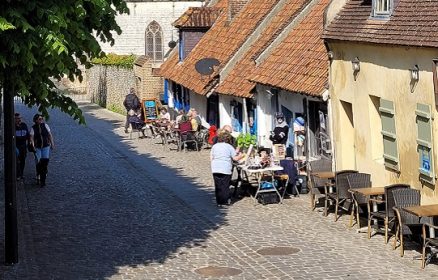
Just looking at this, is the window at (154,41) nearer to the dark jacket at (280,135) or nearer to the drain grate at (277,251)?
the dark jacket at (280,135)

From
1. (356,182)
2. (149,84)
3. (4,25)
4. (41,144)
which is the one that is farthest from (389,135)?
(149,84)

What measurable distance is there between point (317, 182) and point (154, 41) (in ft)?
162

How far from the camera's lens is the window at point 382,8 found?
16453 mm

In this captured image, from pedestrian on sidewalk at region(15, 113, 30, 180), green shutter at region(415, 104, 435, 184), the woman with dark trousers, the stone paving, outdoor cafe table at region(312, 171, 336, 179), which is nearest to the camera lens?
the stone paving

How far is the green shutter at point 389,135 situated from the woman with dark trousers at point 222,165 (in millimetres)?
3576

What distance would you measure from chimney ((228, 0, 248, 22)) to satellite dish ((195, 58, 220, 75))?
3429 mm

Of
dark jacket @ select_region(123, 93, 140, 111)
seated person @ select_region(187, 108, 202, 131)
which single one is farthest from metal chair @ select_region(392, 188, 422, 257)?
dark jacket @ select_region(123, 93, 140, 111)

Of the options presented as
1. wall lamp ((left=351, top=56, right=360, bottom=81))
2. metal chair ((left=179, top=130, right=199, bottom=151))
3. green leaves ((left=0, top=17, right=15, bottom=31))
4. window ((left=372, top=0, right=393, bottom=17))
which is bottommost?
metal chair ((left=179, top=130, right=199, bottom=151))

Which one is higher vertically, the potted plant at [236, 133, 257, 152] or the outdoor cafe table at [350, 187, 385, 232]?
the potted plant at [236, 133, 257, 152]

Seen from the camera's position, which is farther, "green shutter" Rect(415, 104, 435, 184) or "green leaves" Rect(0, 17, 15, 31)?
"green shutter" Rect(415, 104, 435, 184)

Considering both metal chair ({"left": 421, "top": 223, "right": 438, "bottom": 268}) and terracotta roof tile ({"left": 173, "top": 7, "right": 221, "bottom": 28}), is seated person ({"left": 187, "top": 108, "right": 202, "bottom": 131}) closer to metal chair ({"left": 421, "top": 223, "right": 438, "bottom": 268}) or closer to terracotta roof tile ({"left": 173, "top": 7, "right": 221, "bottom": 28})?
terracotta roof tile ({"left": 173, "top": 7, "right": 221, "bottom": 28})

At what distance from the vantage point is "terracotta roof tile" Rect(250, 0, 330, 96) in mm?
20641

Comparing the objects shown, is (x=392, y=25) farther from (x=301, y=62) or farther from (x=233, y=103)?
(x=233, y=103)

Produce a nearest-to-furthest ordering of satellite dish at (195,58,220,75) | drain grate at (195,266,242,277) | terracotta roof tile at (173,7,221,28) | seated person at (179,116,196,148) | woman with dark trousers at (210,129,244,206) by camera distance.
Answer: drain grate at (195,266,242,277), woman with dark trousers at (210,129,244,206), satellite dish at (195,58,220,75), seated person at (179,116,196,148), terracotta roof tile at (173,7,221,28)
